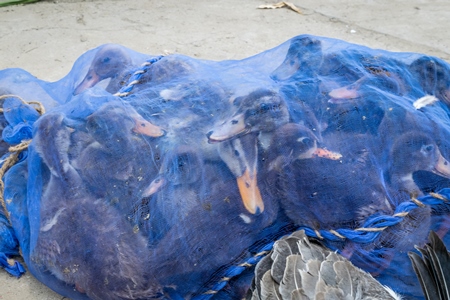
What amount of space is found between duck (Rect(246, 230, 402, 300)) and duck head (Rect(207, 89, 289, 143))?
1.51 ft

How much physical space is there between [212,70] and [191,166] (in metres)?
0.61

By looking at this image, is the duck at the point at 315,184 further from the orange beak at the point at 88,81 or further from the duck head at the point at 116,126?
the orange beak at the point at 88,81

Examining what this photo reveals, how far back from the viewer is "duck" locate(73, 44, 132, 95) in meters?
2.66

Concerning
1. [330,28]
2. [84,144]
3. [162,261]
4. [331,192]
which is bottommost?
[330,28]

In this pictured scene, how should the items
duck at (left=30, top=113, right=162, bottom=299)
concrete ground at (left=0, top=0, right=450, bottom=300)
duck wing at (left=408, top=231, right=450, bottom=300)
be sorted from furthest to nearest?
concrete ground at (left=0, top=0, right=450, bottom=300) → duck at (left=30, top=113, right=162, bottom=299) → duck wing at (left=408, top=231, right=450, bottom=300)

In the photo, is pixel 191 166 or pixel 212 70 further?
pixel 212 70

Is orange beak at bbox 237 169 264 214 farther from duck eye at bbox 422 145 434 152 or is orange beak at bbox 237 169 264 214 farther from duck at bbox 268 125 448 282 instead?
duck eye at bbox 422 145 434 152

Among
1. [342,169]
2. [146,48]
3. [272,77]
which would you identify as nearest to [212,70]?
[272,77]

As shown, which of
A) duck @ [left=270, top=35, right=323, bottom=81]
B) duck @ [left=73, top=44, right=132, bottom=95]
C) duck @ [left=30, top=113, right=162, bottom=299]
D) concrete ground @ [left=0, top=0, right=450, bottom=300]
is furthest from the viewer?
concrete ground @ [left=0, top=0, right=450, bottom=300]

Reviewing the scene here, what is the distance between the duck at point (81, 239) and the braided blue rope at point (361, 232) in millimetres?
261

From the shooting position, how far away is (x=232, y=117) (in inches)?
84.7

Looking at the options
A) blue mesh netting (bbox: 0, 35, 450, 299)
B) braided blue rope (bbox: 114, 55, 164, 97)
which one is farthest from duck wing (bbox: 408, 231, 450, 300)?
braided blue rope (bbox: 114, 55, 164, 97)

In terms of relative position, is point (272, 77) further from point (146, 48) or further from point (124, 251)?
point (146, 48)

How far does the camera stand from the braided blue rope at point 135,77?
2.44 metres
